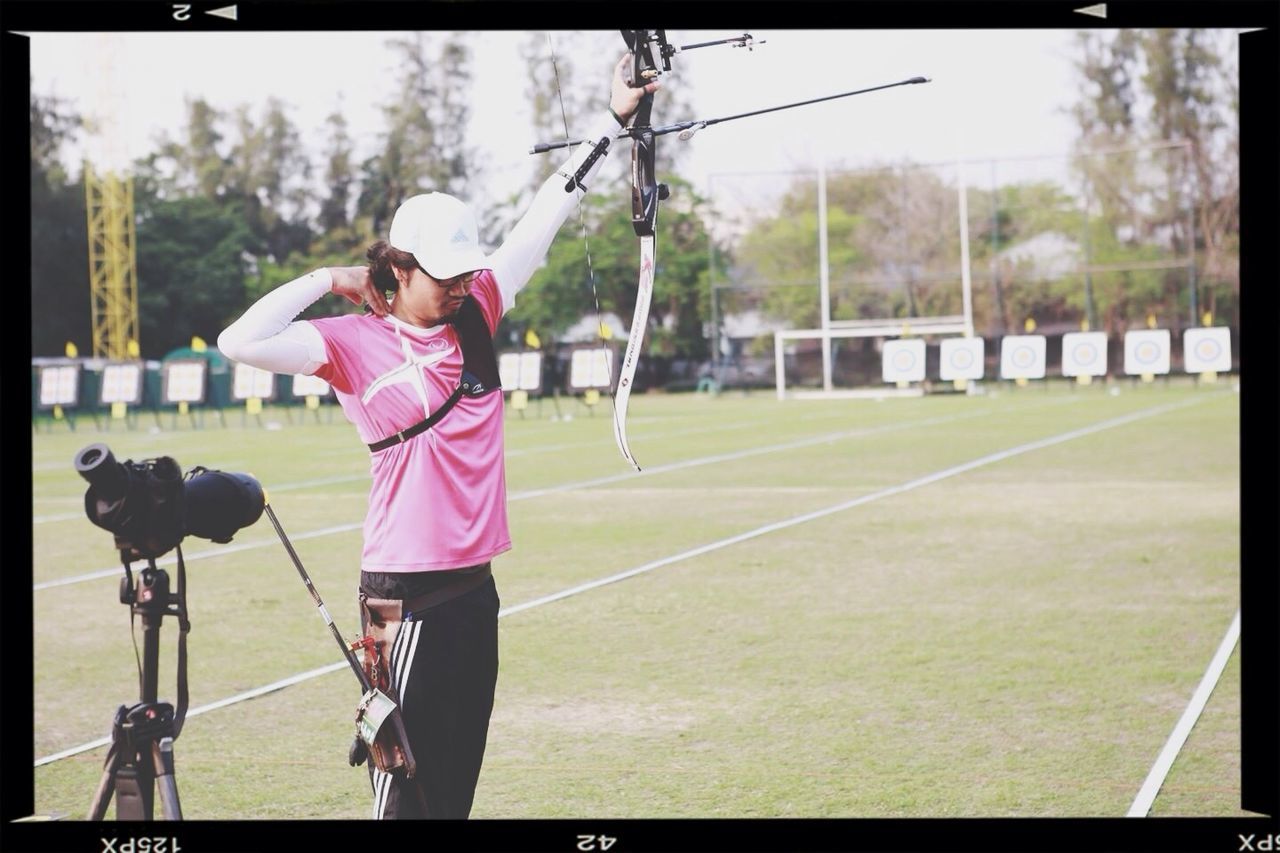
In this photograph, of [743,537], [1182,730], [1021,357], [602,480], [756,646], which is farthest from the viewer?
[602,480]

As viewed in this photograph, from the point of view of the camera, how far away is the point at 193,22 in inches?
116

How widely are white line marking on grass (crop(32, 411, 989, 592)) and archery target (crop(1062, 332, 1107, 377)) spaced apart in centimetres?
266

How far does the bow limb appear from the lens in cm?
330

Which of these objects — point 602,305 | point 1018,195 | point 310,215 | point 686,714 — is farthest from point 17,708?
point 1018,195

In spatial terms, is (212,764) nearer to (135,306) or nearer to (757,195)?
(757,195)

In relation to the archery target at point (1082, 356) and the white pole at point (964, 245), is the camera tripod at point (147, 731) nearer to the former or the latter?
the archery target at point (1082, 356)

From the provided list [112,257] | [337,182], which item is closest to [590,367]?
[337,182]

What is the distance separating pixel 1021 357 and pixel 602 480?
20.0ft

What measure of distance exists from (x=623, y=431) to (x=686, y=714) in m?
1.32

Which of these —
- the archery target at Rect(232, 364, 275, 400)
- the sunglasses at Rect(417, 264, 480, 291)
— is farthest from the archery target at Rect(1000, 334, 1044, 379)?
the archery target at Rect(232, 364, 275, 400)

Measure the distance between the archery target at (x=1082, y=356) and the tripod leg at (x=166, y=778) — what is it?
389 cm

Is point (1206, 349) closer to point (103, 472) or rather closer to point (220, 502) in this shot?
point (220, 502)

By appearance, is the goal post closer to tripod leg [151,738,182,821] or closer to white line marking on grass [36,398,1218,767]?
white line marking on grass [36,398,1218,767]

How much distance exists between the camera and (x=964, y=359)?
189 inches
